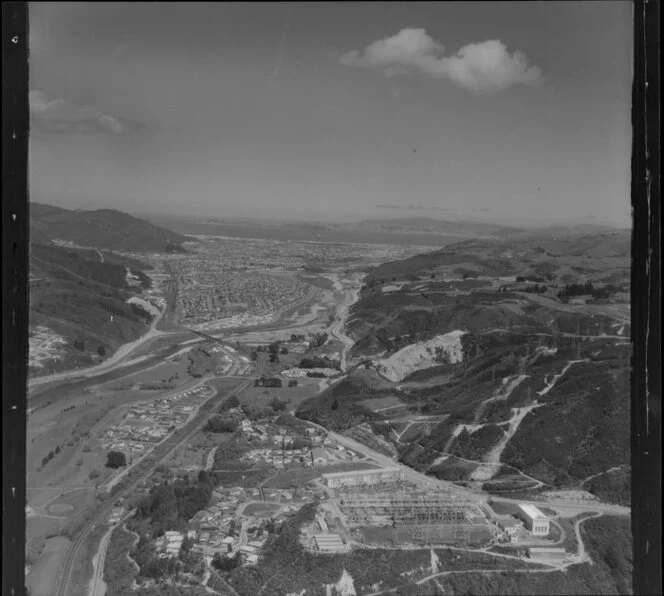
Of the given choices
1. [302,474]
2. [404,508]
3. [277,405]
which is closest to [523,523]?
[404,508]

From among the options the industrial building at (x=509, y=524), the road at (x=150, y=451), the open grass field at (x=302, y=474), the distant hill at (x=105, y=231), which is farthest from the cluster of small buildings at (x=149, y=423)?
the industrial building at (x=509, y=524)

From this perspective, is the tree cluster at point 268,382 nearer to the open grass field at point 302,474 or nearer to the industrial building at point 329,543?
the open grass field at point 302,474

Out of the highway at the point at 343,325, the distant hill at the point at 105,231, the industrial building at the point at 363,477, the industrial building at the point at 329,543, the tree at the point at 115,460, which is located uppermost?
the distant hill at the point at 105,231

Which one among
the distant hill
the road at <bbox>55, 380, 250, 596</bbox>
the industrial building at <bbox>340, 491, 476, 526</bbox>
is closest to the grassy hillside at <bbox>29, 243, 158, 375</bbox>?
the distant hill

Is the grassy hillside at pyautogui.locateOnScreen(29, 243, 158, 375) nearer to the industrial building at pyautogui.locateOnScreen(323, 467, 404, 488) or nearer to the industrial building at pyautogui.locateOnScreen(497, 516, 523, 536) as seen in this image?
the industrial building at pyautogui.locateOnScreen(323, 467, 404, 488)

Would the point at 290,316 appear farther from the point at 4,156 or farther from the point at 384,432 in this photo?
the point at 4,156

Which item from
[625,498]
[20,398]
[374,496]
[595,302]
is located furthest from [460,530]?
[20,398]

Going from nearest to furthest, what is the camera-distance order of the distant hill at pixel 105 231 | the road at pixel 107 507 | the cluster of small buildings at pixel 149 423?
the road at pixel 107 507 → the distant hill at pixel 105 231 → the cluster of small buildings at pixel 149 423
